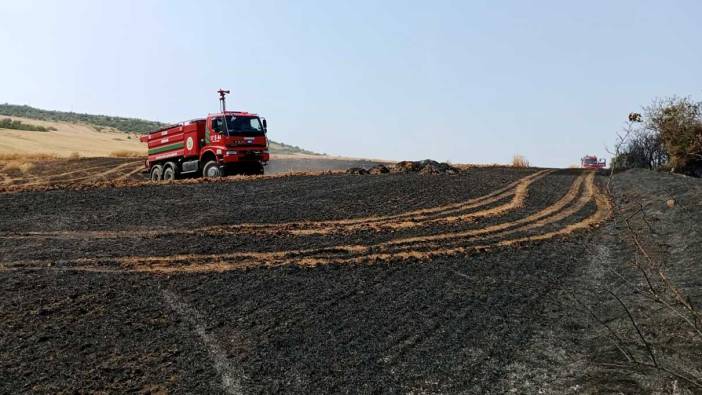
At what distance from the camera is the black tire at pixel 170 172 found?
26625 mm

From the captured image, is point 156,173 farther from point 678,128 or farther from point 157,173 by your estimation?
point 678,128

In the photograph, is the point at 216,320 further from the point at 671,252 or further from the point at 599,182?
the point at 599,182

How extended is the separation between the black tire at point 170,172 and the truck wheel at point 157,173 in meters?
0.25

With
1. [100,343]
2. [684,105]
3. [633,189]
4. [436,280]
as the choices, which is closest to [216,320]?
[100,343]

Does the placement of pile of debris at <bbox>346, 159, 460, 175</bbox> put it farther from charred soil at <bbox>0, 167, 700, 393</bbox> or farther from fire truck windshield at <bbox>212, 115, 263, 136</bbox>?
charred soil at <bbox>0, 167, 700, 393</bbox>

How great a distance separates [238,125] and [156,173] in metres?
6.35

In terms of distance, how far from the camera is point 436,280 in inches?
399

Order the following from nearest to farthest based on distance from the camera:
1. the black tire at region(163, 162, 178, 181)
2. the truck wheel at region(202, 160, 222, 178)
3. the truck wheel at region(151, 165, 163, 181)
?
the truck wheel at region(202, 160, 222, 178) → the black tire at region(163, 162, 178, 181) → the truck wheel at region(151, 165, 163, 181)

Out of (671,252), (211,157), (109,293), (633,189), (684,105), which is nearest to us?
(109,293)

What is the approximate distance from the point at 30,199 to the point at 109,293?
34.1 feet

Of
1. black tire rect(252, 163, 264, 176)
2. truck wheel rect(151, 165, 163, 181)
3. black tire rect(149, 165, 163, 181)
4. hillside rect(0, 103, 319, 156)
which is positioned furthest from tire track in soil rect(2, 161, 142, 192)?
hillside rect(0, 103, 319, 156)

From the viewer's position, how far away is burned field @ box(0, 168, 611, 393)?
679 centimetres

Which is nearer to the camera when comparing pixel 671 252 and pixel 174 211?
pixel 671 252

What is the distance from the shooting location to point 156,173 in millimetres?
28000
